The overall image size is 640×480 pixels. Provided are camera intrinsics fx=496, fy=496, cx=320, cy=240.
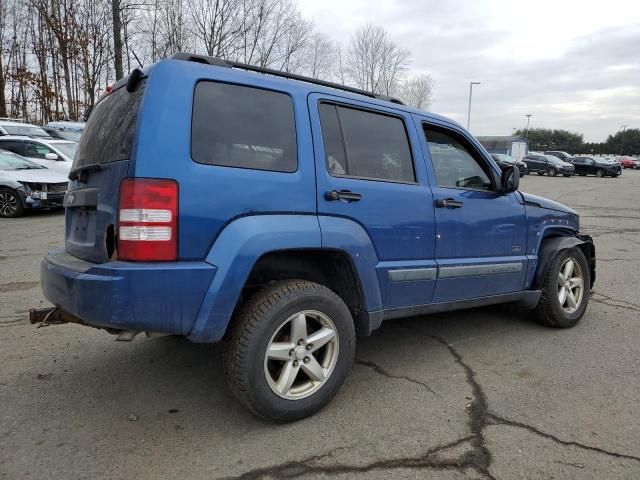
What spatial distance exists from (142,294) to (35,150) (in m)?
12.8

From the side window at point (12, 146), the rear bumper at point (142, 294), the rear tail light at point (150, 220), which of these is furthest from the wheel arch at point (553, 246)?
the side window at point (12, 146)

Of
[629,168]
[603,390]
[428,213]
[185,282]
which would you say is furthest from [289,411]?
[629,168]

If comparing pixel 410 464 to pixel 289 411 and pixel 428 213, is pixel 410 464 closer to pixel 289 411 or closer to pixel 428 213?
pixel 289 411

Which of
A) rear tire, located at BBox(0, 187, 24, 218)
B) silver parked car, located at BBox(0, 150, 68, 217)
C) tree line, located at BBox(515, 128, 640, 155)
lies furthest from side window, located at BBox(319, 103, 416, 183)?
tree line, located at BBox(515, 128, 640, 155)

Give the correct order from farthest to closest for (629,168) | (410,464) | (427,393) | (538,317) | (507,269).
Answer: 1. (629,168)
2. (538,317)
3. (507,269)
4. (427,393)
5. (410,464)

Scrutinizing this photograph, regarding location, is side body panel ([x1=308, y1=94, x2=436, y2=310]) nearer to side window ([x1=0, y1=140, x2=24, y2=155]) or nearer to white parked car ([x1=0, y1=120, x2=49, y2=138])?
side window ([x1=0, y1=140, x2=24, y2=155])

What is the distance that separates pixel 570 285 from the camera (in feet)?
15.3

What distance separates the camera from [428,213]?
11.2 ft

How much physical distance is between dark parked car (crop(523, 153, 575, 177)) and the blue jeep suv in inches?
1440

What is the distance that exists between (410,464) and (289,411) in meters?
0.71

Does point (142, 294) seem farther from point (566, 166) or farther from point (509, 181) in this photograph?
point (566, 166)

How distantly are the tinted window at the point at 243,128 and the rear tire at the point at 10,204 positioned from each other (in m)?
10.2

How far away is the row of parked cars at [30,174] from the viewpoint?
1089 centimetres

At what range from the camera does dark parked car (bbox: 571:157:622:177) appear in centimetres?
3738
